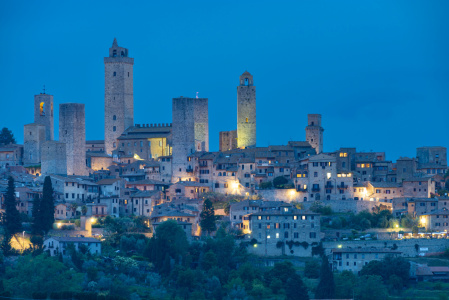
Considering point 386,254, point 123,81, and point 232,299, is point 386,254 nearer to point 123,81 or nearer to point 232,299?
point 232,299

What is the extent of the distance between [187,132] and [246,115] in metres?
6.53

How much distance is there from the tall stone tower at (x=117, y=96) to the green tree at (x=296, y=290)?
112ft

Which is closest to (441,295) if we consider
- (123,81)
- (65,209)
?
(65,209)

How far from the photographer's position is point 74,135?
312 ft

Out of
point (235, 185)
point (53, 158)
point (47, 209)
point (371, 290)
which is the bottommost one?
point (371, 290)

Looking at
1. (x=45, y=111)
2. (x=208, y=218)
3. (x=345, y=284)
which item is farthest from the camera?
(x=45, y=111)

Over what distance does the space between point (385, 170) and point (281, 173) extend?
8.05m

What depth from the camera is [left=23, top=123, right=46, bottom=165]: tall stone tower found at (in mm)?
95688

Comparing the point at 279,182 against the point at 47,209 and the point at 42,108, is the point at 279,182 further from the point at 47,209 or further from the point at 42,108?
the point at 42,108

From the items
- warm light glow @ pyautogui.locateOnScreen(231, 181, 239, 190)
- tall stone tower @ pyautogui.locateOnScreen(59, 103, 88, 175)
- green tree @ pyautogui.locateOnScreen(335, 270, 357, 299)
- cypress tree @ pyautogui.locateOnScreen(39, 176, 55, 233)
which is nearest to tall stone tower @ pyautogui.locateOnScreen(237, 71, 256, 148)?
warm light glow @ pyautogui.locateOnScreen(231, 181, 239, 190)

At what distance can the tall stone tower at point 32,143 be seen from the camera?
95688 millimetres

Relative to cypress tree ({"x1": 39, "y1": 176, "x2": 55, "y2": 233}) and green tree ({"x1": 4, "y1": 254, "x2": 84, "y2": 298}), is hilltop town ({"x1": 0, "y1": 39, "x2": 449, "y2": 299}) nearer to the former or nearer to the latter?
cypress tree ({"x1": 39, "y1": 176, "x2": 55, "y2": 233})

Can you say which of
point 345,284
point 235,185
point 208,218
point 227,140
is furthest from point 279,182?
point 345,284

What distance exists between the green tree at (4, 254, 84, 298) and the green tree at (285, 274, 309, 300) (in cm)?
1182
